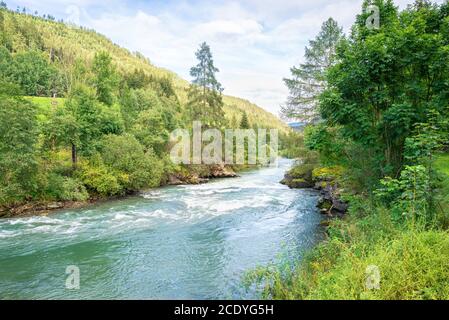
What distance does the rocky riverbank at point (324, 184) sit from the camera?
15.5 meters

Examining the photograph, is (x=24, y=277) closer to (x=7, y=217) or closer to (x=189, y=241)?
(x=189, y=241)

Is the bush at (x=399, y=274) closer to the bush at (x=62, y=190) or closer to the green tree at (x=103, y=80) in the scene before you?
the bush at (x=62, y=190)

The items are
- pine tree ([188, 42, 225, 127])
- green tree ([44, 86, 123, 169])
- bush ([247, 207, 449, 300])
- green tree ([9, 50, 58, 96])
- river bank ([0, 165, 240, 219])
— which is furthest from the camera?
green tree ([9, 50, 58, 96])

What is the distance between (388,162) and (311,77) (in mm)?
17584

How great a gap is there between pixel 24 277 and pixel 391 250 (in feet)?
32.5

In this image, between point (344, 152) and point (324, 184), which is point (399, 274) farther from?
point (324, 184)

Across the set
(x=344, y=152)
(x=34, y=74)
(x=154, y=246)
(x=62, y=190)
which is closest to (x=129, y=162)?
(x=62, y=190)

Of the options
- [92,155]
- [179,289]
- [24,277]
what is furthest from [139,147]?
[179,289]

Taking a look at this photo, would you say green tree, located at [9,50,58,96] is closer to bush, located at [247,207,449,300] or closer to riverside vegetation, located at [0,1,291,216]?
riverside vegetation, located at [0,1,291,216]

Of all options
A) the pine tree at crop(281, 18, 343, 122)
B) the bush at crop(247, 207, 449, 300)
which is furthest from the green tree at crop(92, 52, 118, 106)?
the bush at crop(247, 207, 449, 300)

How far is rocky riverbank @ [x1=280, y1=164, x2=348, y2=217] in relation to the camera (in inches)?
609

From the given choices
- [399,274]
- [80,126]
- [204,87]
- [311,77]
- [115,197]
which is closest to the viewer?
[399,274]

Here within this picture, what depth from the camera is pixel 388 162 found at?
9180 millimetres

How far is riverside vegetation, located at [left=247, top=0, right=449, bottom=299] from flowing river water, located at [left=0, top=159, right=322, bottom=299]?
1878 mm
